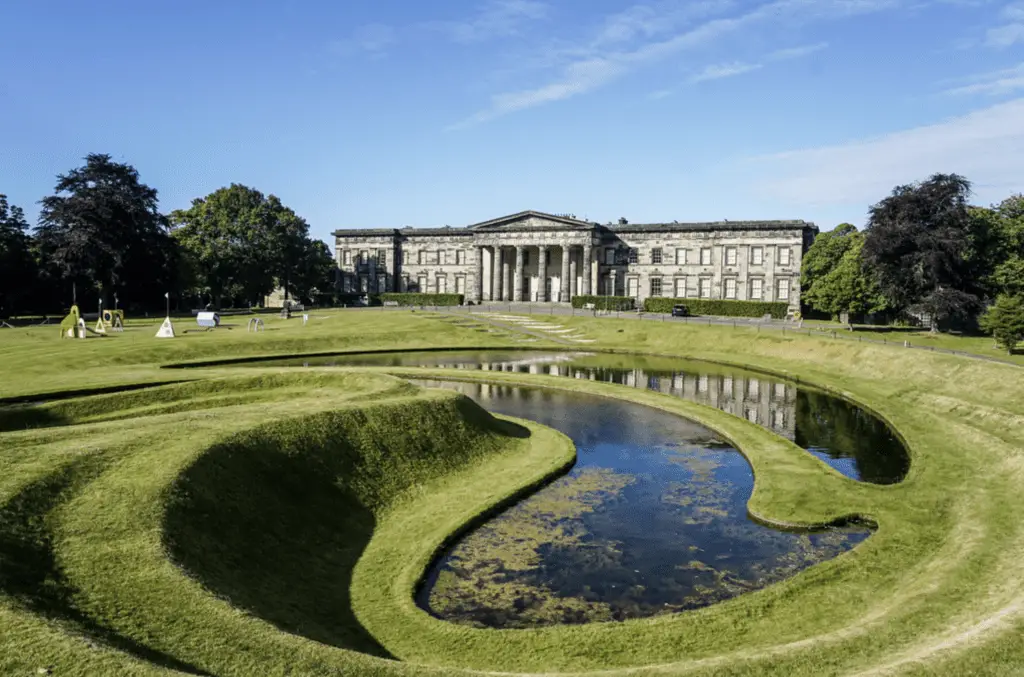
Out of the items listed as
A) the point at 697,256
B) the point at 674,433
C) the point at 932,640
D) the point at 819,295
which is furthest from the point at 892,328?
the point at 932,640

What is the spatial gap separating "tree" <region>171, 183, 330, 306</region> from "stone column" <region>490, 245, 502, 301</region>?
97.2ft

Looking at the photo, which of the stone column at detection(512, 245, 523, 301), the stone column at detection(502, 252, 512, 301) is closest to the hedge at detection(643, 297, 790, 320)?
the stone column at detection(512, 245, 523, 301)

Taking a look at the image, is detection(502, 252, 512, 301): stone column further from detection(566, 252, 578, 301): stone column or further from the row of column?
detection(566, 252, 578, 301): stone column

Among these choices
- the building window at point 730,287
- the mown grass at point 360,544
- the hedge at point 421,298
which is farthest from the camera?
the hedge at point 421,298

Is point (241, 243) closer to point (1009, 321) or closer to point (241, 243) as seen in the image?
point (241, 243)

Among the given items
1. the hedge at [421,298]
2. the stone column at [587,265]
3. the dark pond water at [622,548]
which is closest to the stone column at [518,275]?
the hedge at [421,298]

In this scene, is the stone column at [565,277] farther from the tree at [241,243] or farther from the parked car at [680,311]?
the tree at [241,243]

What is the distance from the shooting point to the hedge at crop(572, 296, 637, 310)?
10275 centimetres

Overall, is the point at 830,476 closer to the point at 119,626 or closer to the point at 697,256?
the point at 119,626

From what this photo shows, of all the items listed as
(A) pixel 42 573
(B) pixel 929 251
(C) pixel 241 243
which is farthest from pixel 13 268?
(B) pixel 929 251

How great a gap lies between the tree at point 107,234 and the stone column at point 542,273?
5369 cm

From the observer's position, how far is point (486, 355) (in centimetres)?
6419

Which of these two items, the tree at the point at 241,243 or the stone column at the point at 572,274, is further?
the stone column at the point at 572,274

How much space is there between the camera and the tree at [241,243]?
→ 102188mm
